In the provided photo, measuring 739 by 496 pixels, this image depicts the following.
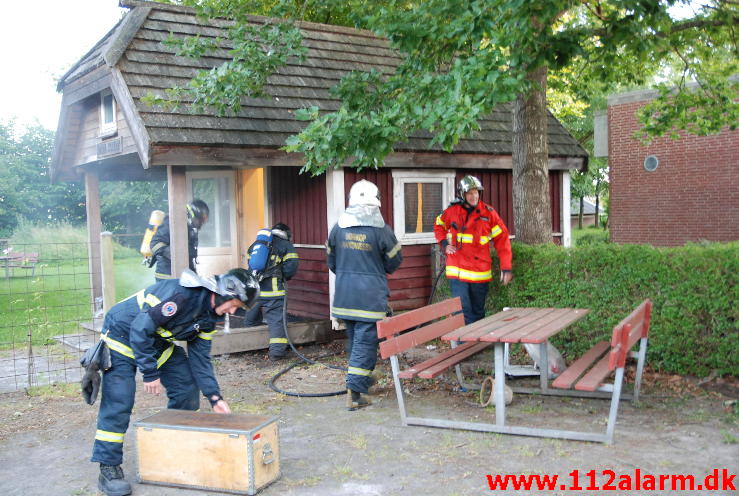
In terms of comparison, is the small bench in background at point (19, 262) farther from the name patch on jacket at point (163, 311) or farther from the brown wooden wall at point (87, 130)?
the name patch on jacket at point (163, 311)

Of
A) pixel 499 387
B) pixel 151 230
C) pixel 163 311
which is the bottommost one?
pixel 499 387

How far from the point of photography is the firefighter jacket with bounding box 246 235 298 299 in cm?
882

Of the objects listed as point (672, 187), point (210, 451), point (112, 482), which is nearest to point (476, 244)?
point (210, 451)

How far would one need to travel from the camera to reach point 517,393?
22.3 feet

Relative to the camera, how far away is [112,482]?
4.52m

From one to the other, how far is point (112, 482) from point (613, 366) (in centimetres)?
341

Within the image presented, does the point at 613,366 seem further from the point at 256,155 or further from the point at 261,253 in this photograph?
the point at 256,155

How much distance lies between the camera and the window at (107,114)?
31.3ft

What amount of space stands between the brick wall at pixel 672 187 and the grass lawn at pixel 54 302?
535 inches

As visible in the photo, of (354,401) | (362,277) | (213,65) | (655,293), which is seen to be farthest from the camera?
(213,65)

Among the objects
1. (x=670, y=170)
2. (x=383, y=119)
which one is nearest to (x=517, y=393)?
(x=383, y=119)

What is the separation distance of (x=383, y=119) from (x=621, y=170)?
632 inches

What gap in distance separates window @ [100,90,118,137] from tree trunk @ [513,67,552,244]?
533 centimetres

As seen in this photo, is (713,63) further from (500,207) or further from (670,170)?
(670,170)
